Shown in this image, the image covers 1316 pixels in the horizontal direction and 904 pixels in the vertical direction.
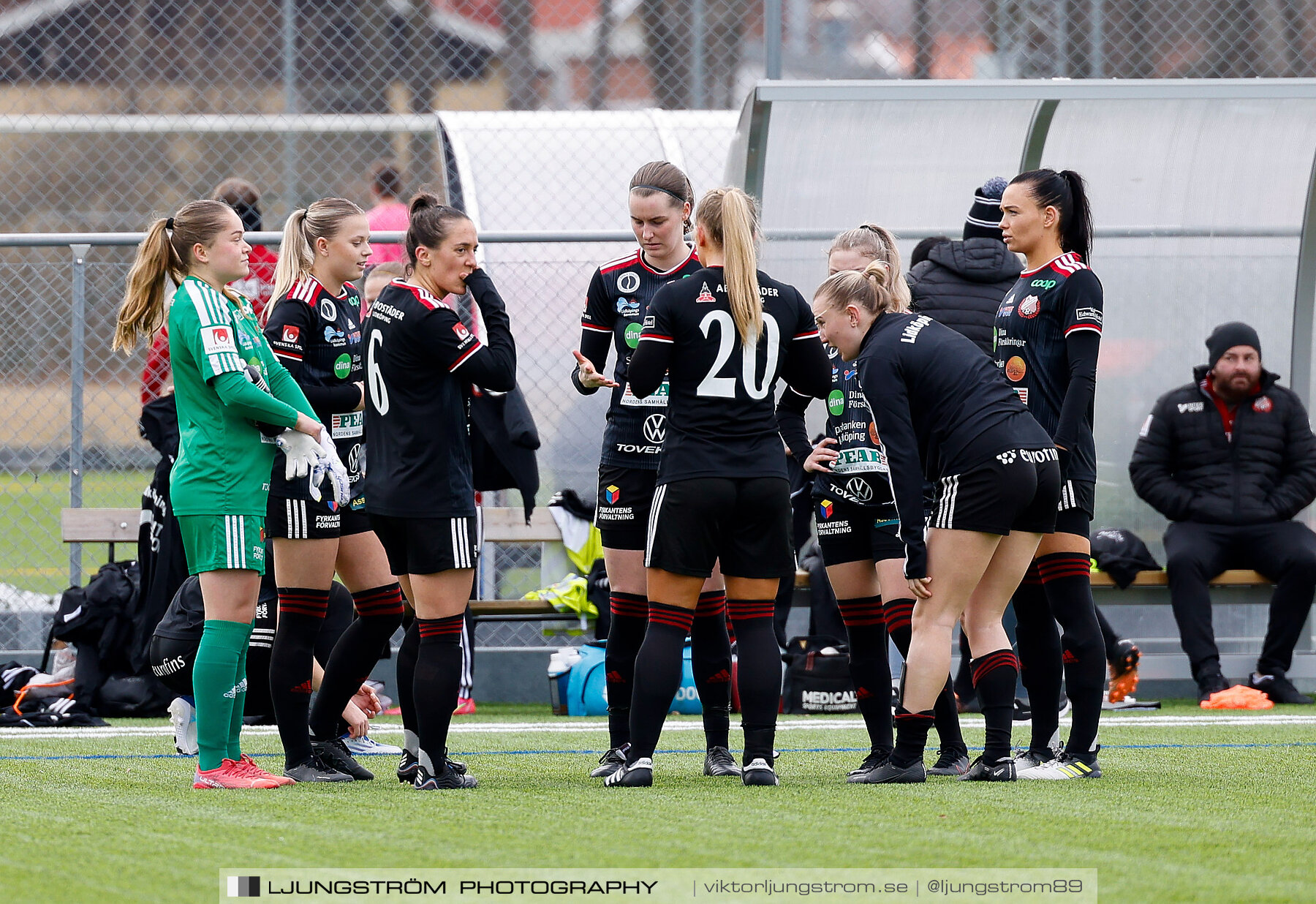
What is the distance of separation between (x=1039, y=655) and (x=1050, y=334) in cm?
99

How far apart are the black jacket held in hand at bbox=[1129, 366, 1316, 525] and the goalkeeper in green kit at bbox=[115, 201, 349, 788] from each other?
4.98 m

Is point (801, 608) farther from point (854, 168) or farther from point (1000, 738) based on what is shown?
point (1000, 738)

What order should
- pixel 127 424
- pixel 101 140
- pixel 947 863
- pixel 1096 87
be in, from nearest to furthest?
1. pixel 947 863
2. pixel 1096 87
3. pixel 127 424
4. pixel 101 140

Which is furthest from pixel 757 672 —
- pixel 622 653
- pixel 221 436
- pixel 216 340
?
pixel 216 340

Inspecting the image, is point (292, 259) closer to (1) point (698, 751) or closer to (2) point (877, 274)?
(2) point (877, 274)

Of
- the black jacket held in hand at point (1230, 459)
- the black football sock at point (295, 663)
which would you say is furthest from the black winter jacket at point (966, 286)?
the black jacket held in hand at point (1230, 459)

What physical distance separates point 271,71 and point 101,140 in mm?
3115

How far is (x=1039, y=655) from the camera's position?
5.12m

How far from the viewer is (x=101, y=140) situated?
75.3 feet

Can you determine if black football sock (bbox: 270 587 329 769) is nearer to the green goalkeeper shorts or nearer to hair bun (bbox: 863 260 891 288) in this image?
the green goalkeeper shorts

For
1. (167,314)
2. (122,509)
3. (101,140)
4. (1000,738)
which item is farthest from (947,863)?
(101,140)

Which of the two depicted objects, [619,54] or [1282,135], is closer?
[1282,135]

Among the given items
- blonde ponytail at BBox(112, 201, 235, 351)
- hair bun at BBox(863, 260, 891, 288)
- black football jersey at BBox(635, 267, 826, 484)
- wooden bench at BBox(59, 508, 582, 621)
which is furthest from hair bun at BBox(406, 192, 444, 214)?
wooden bench at BBox(59, 508, 582, 621)

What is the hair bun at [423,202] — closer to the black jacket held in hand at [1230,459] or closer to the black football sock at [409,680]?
the black football sock at [409,680]
